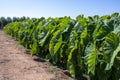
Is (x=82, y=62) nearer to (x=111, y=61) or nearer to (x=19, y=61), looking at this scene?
(x=111, y=61)

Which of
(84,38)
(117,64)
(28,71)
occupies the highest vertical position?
(84,38)

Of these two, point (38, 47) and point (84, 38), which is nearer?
point (84, 38)

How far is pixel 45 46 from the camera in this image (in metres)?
10.2

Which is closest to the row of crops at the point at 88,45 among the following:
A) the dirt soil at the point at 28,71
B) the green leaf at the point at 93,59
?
the green leaf at the point at 93,59

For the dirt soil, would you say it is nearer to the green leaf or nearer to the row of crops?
the row of crops

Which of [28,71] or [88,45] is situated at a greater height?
[88,45]

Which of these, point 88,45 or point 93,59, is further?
point 88,45

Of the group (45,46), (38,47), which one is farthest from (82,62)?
(38,47)

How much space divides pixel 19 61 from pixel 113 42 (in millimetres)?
5201

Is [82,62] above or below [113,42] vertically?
below

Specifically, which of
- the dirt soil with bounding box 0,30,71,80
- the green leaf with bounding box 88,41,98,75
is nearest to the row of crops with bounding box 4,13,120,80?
the green leaf with bounding box 88,41,98,75

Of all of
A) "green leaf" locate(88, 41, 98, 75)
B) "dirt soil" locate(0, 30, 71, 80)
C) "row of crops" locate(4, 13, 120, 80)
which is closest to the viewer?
"row of crops" locate(4, 13, 120, 80)

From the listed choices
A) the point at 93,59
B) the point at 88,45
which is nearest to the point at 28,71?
the point at 88,45

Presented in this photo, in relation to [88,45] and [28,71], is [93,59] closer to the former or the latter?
[88,45]
